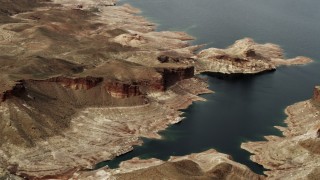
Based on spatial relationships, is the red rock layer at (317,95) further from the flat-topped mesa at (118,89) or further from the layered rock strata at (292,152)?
the flat-topped mesa at (118,89)

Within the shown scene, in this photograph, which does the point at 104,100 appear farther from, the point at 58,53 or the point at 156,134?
the point at 58,53

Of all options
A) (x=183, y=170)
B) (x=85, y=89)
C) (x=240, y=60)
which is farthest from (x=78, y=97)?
(x=240, y=60)

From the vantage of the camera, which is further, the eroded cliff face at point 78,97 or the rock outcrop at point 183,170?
the eroded cliff face at point 78,97

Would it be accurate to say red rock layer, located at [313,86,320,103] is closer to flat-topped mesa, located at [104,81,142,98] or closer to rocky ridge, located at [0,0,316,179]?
rocky ridge, located at [0,0,316,179]

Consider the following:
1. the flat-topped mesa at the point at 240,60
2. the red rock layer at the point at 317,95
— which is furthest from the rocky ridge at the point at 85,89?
the red rock layer at the point at 317,95

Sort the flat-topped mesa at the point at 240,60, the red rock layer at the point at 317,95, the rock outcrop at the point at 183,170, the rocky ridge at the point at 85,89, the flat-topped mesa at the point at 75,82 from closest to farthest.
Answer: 1. the rock outcrop at the point at 183,170
2. the rocky ridge at the point at 85,89
3. the red rock layer at the point at 317,95
4. the flat-topped mesa at the point at 75,82
5. the flat-topped mesa at the point at 240,60

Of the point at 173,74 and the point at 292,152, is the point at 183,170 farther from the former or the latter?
the point at 173,74

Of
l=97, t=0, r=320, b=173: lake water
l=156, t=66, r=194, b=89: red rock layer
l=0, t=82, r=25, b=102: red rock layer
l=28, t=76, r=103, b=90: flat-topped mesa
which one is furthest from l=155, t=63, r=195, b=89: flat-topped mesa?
l=0, t=82, r=25, b=102: red rock layer
